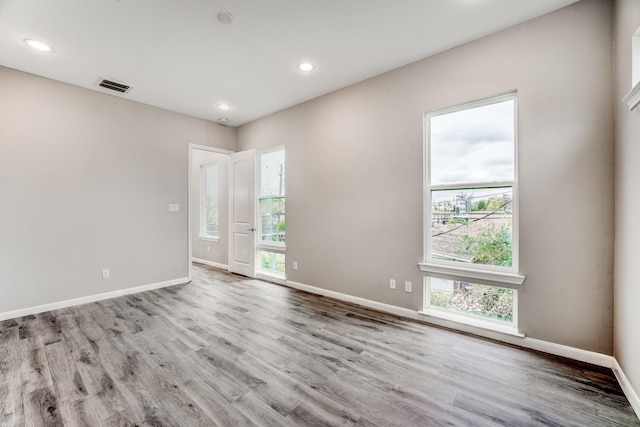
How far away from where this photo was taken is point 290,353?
7.68 feet

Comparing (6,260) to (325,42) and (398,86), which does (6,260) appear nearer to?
(325,42)

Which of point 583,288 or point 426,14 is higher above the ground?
point 426,14

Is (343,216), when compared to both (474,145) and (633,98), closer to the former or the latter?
(474,145)

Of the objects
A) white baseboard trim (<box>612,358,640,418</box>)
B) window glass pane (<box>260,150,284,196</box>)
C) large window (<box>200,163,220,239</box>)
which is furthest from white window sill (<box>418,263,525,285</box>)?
large window (<box>200,163,220,239</box>)

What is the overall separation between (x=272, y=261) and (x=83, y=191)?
2.84 m

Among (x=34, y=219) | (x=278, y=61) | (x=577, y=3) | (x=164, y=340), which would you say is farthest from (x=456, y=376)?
(x=34, y=219)

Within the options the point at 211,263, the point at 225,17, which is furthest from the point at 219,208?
the point at 225,17

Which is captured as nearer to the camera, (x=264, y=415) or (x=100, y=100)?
(x=264, y=415)

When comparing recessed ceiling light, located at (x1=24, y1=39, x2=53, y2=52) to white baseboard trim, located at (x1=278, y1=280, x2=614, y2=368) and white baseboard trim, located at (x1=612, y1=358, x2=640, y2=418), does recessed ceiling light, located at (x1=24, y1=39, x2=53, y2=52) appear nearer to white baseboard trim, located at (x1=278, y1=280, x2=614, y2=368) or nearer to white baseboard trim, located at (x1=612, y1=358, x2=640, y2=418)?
white baseboard trim, located at (x1=278, y1=280, x2=614, y2=368)

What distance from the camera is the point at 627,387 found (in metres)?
1.78

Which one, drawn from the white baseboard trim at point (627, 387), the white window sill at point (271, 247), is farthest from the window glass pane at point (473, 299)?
the white window sill at point (271, 247)

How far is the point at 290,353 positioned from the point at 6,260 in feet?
11.4

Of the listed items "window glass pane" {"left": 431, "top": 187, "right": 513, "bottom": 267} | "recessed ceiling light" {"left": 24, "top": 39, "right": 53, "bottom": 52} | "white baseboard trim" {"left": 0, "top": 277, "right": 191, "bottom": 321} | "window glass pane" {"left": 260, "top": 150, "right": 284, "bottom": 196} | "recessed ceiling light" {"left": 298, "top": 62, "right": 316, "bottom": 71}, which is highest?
"recessed ceiling light" {"left": 298, "top": 62, "right": 316, "bottom": 71}

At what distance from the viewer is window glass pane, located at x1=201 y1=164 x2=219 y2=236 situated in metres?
6.18
